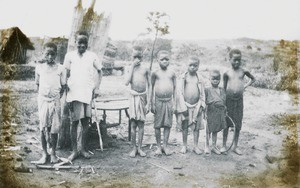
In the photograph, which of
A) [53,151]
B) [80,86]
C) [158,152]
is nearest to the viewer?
[53,151]

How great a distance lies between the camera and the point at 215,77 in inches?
226

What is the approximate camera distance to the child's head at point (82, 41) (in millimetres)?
5422

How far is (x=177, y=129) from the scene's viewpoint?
19.9 ft

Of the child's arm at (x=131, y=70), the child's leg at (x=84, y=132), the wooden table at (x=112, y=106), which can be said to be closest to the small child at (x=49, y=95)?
the child's leg at (x=84, y=132)

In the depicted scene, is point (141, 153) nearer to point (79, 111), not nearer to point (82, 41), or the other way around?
point (79, 111)

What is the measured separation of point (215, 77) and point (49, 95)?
246 cm

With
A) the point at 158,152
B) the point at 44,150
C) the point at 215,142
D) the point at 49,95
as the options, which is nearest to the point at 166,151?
the point at 158,152

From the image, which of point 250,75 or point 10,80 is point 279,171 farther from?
point 10,80

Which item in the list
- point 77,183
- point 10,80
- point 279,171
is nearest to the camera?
point 77,183

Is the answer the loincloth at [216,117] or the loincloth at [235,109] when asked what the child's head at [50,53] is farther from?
the loincloth at [235,109]

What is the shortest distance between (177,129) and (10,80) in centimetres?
266

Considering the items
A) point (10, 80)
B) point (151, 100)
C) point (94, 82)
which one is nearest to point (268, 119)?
point (151, 100)

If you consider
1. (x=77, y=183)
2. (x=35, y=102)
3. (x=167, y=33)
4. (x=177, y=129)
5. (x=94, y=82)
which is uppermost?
(x=167, y=33)

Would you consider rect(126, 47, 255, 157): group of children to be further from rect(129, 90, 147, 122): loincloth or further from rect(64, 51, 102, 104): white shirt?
rect(64, 51, 102, 104): white shirt
